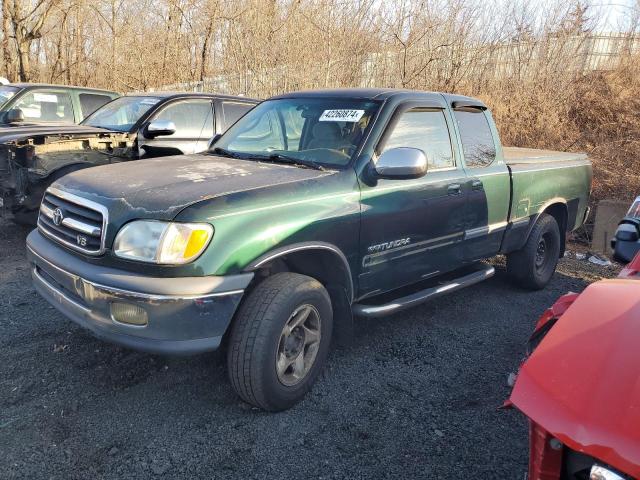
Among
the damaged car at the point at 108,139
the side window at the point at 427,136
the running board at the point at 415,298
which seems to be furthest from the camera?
the damaged car at the point at 108,139

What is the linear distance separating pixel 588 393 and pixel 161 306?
194 cm

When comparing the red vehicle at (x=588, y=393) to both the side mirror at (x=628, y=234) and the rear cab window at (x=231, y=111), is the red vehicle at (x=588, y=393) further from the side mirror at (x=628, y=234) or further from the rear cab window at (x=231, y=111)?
the rear cab window at (x=231, y=111)

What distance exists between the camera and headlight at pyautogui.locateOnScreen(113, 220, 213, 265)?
2656 mm

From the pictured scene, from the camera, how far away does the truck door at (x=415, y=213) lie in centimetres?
352

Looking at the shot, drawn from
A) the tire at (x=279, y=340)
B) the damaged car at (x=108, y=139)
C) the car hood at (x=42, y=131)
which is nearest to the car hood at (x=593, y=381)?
the tire at (x=279, y=340)

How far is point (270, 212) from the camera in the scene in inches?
115

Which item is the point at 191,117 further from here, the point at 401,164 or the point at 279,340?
the point at 279,340

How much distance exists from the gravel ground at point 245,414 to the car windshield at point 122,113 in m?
3.42

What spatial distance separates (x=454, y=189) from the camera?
412 cm

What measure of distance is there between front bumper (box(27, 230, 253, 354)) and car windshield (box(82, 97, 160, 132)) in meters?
4.61

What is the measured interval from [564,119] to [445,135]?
8261mm

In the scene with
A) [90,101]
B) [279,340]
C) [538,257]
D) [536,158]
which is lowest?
[538,257]

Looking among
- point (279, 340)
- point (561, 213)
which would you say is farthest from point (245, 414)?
point (561, 213)

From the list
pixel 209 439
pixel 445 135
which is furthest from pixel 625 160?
pixel 209 439
